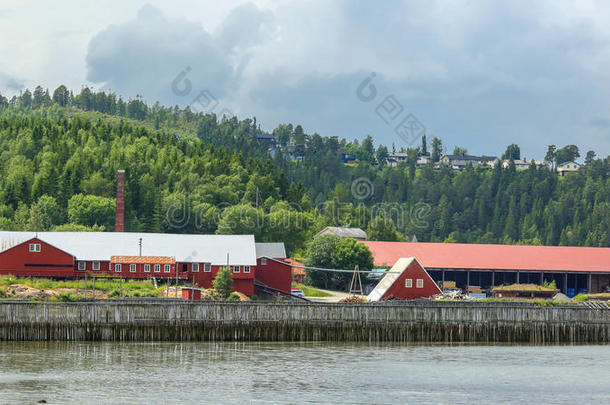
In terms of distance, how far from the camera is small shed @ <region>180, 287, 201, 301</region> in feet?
243

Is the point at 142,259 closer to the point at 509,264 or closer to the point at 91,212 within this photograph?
the point at 509,264

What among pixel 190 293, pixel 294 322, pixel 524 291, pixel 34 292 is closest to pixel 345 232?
pixel 524 291

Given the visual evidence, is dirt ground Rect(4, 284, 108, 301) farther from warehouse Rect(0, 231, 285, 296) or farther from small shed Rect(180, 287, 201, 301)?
small shed Rect(180, 287, 201, 301)

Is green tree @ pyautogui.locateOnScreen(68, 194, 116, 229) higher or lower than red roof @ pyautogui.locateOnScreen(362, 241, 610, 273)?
higher

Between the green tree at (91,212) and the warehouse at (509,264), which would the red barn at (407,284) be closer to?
the warehouse at (509,264)

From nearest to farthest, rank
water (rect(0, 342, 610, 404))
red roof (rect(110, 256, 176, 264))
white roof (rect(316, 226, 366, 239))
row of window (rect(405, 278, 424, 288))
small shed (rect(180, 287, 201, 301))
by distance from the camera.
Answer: water (rect(0, 342, 610, 404)), small shed (rect(180, 287, 201, 301)), red roof (rect(110, 256, 176, 264)), row of window (rect(405, 278, 424, 288)), white roof (rect(316, 226, 366, 239))

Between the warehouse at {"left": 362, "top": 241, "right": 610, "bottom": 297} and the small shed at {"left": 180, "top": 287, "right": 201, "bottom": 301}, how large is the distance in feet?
109

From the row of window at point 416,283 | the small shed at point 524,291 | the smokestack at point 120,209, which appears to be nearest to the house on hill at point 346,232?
the smokestack at point 120,209

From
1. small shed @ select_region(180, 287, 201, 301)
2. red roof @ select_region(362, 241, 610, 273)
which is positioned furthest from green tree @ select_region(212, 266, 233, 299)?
red roof @ select_region(362, 241, 610, 273)

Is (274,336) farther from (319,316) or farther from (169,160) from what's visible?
(169,160)

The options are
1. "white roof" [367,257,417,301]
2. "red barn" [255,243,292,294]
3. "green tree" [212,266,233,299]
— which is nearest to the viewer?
"green tree" [212,266,233,299]

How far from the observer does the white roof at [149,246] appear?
274 feet

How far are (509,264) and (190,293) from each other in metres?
42.3

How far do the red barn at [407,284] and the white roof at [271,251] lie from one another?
1134 centimetres
